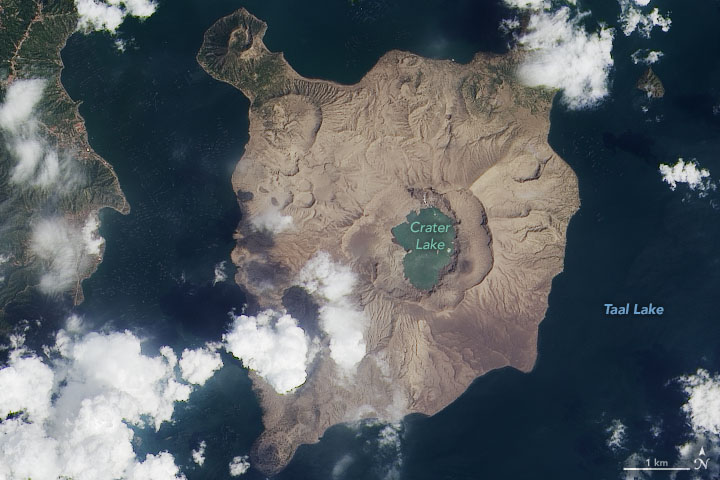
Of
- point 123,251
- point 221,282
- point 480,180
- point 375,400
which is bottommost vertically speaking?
point 375,400

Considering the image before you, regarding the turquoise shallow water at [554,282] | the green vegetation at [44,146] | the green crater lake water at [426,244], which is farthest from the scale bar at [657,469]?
the green vegetation at [44,146]

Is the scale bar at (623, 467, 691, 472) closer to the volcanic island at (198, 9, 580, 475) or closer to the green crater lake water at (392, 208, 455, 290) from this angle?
the volcanic island at (198, 9, 580, 475)

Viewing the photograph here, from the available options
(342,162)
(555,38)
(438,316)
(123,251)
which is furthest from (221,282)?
(555,38)

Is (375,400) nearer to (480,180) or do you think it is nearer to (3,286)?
(480,180)

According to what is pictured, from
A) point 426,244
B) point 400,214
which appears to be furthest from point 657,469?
point 400,214

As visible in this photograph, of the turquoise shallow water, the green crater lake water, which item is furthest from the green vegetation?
the green crater lake water

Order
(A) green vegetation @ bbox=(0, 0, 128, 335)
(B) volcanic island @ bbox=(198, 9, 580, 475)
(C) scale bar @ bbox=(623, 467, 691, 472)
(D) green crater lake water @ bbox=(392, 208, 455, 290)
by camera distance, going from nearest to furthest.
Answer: (B) volcanic island @ bbox=(198, 9, 580, 475), (C) scale bar @ bbox=(623, 467, 691, 472), (D) green crater lake water @ bbox=(392, 208, 455, 290), (A) green vegetation @ bbox=(0, 0, 128, 335)

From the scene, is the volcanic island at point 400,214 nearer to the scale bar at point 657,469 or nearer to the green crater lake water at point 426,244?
the green crater lake water at point 426,244
